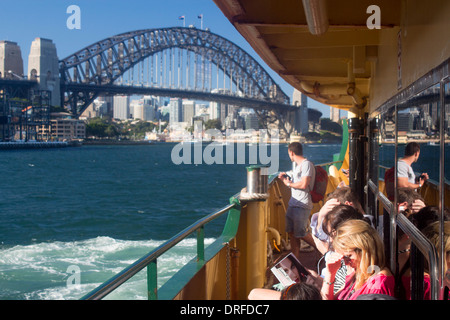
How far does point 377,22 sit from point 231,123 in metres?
74.7

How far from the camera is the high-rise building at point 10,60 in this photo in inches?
2813

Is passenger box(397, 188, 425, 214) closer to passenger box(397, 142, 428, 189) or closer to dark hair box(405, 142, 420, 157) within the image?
passenger box(397, 142, 428, 189)

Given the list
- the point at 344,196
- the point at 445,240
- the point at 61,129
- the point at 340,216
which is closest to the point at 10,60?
the point at 61,129

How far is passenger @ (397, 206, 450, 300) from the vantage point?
143cm

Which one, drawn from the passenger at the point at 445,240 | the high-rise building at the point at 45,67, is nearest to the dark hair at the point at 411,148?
the passenger at the point at 445,240

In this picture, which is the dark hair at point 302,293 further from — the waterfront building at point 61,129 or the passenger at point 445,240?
the waterfront building at point 61,129

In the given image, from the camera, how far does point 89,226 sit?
51.2 ft

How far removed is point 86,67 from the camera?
66.1 metres

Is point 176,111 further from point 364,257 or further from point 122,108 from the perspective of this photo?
point 364,257

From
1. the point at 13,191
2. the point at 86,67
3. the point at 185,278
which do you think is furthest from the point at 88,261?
the point at 86,67

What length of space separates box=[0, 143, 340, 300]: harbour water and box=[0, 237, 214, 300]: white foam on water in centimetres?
2

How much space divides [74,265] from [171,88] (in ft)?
165

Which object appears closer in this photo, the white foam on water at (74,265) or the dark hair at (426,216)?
the dark hair at (426,216)

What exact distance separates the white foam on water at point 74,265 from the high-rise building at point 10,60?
64.6m
